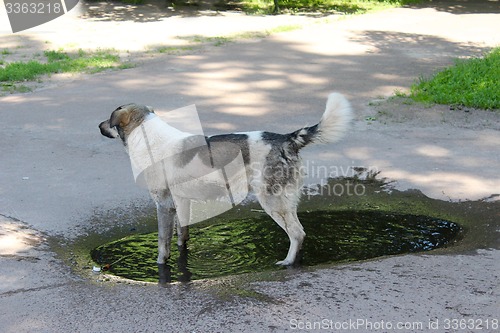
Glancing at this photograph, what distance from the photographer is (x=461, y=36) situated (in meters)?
16.3

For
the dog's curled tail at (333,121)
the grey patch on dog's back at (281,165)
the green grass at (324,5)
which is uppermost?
the dog's curled tail at (333,121)

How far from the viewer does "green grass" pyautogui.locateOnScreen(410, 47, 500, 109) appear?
1059cm

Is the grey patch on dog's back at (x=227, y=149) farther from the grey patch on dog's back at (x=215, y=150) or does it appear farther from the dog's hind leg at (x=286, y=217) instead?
the dog's hind leg at (x=286, y=217)

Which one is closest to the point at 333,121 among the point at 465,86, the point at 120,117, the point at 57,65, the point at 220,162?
the point at 220,162

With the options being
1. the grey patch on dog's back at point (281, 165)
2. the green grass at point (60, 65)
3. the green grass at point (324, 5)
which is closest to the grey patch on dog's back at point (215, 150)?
the grey patch on dog's back at point (281, 165)

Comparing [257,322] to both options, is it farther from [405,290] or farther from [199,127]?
[199,127]

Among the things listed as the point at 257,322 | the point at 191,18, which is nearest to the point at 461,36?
the point at 191,18

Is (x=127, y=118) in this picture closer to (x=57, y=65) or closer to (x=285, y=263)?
(x=285, y=263)

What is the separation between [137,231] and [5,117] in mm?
4649

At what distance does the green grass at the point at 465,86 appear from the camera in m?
10.6

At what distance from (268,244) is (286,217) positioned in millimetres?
705

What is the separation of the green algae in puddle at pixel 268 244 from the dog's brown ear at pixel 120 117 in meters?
1.24

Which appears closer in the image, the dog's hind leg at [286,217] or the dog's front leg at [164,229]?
the dog's hind leg at [286,217]

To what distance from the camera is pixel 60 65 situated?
13648 mm
